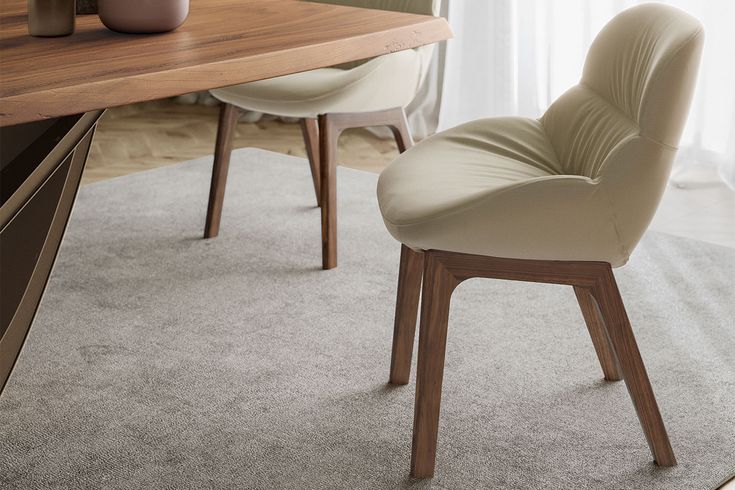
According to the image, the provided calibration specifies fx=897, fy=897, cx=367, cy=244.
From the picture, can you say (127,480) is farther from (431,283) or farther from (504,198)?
(504,198)

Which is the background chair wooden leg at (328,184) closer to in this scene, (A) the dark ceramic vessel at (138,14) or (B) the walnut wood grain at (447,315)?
(A) the dark ceramic vessel at (138,14)

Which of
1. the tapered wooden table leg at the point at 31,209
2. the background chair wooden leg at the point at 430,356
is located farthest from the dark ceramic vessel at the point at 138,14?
the background chair wooden leg at the point at 430,356

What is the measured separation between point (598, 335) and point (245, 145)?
87.4 inches

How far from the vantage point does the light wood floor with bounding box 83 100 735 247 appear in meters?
2.78

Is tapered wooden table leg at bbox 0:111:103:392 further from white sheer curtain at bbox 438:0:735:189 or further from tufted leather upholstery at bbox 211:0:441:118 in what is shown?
white sheer curtain at bbox 438:0:735:189

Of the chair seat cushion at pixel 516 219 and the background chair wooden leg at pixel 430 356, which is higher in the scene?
the chair seat cushion at pixel 516 219

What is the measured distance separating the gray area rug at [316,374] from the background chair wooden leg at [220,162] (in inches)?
3.2

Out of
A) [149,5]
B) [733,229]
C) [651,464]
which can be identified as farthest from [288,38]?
[733,229]

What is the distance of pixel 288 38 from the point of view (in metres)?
1.46

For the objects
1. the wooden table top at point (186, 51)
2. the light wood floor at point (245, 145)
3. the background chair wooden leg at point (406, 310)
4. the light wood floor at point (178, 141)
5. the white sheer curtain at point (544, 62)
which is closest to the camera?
the wooden table top at point (186, 51)

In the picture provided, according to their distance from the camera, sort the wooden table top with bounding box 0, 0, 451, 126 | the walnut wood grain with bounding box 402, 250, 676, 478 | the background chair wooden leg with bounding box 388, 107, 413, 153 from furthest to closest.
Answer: the background chair wooden leg with bounding box 388, 107, 413, 153 < the walnut wood grain with bounding box 402, 250, 676, 478 < the wooden table top with bounding box 0, 0, 451, 126

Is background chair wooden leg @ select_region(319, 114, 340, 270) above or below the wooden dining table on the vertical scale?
below

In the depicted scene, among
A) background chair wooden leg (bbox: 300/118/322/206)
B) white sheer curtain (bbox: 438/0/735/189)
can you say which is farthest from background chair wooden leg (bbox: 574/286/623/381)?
white sheer curtain (bbox: 438/0/735/189)

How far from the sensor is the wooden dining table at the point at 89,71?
1154 mm
